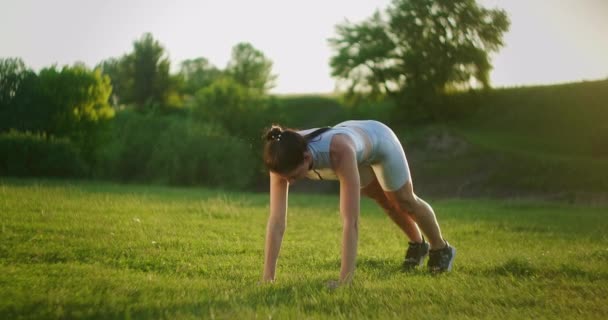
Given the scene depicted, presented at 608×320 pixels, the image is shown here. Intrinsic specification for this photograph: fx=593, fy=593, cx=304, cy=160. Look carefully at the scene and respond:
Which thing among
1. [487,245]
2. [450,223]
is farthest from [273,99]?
[487,245]

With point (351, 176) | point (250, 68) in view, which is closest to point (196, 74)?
point (250, 68)

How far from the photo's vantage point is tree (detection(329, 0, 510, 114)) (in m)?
41.4

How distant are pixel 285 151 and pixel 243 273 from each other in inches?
76.4

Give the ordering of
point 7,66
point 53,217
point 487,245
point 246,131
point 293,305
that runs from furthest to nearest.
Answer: point 246,131
point 7,66
point 487,245
point 53,217
point 293,305

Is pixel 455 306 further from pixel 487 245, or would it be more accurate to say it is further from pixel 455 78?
pixel 455 78

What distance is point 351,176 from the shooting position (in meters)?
4.99

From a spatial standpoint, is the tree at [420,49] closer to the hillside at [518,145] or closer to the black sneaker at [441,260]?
the hillside at [518,145]

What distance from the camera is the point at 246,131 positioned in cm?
4856

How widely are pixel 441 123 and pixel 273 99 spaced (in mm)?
16304

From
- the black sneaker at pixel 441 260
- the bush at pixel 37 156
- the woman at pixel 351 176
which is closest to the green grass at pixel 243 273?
the black sneaker at pixel 441 260

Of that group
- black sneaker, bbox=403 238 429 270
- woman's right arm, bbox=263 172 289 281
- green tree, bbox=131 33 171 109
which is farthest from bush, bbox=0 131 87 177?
green tree, bbox=131 33 171 109

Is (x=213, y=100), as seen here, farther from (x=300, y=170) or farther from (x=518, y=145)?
(x=300, y=170)

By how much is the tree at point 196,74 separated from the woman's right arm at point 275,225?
70.3 metres

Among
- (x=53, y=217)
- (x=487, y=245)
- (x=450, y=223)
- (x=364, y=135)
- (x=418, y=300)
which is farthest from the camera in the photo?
(x=450, y=223)
